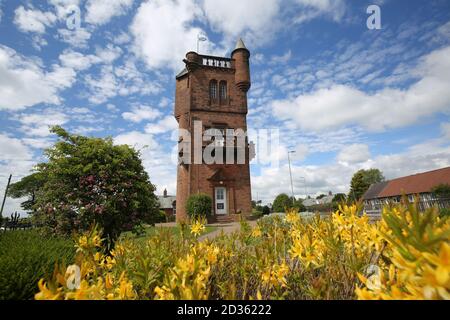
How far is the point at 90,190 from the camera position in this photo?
19.8ft

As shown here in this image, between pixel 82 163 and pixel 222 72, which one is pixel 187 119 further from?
pixel 82 163

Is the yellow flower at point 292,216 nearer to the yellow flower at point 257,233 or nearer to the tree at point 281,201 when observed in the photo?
the yellow flower at point 257,233

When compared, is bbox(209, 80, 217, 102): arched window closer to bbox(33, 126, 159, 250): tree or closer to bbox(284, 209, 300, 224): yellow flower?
bbox(33, 126, 159, 250): tree

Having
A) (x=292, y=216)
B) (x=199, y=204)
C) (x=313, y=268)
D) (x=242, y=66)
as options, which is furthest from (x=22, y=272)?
(x=242, y=66)

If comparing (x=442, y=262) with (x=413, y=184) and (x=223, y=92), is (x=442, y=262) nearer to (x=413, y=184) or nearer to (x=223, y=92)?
(x=223, y=92)

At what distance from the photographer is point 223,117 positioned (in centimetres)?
2203

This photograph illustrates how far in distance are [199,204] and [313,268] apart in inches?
671

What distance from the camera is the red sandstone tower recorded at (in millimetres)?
20703

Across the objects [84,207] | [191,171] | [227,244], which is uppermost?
[191,171]

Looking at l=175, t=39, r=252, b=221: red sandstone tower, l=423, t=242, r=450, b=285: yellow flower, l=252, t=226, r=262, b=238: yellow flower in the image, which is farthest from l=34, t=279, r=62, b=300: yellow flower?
l=175, t=39, r=252, b=221: red sandstone tower

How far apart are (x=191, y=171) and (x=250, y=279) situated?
18.7 metres

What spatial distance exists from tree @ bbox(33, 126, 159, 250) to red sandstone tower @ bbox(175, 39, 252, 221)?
13.5m

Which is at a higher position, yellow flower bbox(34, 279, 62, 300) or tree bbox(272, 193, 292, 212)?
tree bbox(272, 193, 292, 212)
